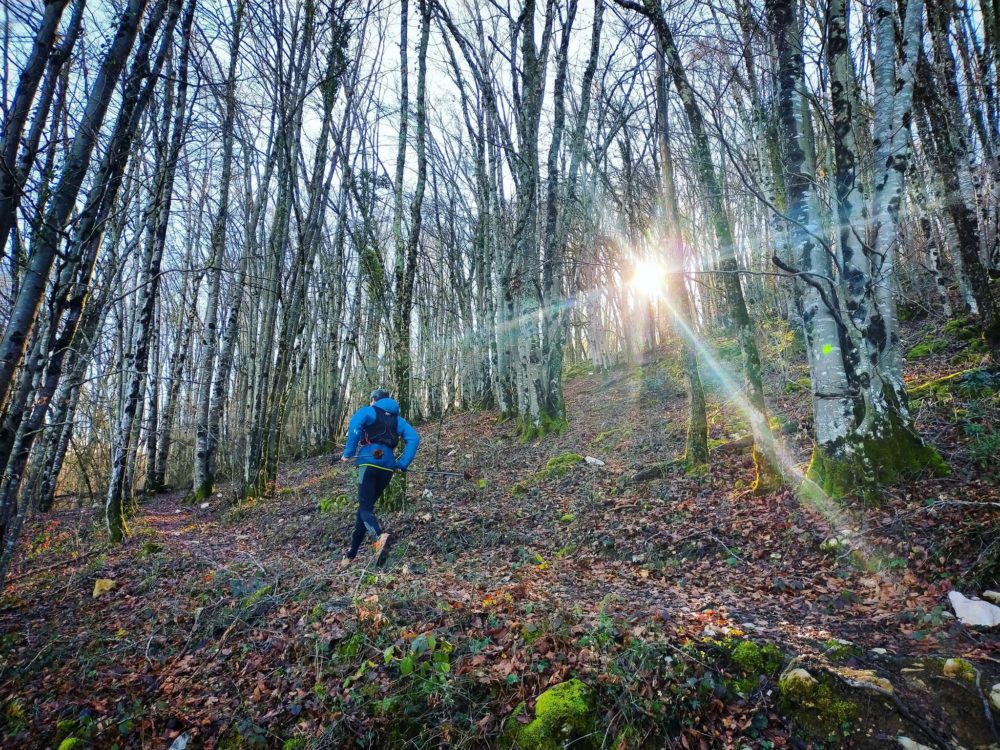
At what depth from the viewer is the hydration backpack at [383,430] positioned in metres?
6.29

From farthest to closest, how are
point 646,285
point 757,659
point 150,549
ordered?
point 646,285
point 150,549
point 757,659

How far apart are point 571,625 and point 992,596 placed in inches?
109

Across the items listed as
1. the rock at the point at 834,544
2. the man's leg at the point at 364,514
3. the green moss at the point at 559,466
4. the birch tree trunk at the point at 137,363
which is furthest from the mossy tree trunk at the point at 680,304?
the birch tree trunk at the point at 137,363

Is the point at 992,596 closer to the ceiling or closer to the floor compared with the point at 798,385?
closer to the floor

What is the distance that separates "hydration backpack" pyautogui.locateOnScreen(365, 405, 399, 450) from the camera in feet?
20.6

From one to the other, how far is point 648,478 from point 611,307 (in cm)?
1832

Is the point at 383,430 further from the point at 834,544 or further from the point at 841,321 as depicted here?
the point at 841,321

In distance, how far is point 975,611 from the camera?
3016 mm

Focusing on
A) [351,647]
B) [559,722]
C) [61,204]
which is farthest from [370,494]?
[61,204]

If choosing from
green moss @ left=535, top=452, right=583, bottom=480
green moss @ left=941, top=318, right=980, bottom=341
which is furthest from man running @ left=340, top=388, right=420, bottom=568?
green moss @ left=941, top=318, right=980, bottom=341

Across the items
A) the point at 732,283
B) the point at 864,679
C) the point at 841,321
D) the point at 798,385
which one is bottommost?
the point at 864,679

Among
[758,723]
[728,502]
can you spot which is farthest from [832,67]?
[758,723]

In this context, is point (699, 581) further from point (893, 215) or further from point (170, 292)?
point (170, 292)

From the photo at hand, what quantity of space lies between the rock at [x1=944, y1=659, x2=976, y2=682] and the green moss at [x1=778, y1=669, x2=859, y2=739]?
0.58 metres
